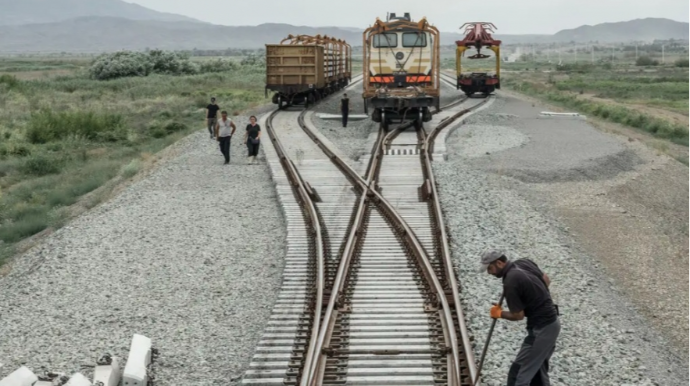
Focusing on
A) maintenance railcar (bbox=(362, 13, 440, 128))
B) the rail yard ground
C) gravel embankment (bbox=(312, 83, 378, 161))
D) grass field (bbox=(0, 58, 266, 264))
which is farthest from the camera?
maintenance railcar (bbox=(362, 13, 440, 128))

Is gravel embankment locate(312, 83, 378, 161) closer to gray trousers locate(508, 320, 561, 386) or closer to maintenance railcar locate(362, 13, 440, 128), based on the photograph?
maintenance railcar locate(362, 13, 440, 128)

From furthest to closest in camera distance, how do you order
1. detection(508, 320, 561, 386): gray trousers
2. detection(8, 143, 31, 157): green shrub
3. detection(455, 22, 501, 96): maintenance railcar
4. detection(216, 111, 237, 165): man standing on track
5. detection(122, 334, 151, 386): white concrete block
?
detection(455, 22, 501, 96): maintenance railcar < detection(8, 143, 31, 157): green shrub < detection(216, 111, 237, 165): man standing on track < detection(122, 334, 151, 386): white concrete block < detection(508, 320, 561, 386): gray trousers

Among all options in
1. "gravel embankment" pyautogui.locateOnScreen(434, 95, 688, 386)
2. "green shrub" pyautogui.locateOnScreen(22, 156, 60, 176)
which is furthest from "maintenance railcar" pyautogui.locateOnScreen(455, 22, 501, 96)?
"gravel embankment" pyautogui.locateOnScreen(434, 95, 688, 386)

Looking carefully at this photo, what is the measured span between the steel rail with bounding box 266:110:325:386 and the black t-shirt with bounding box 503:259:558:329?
2.29 metres

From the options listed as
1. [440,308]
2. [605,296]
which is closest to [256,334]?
[440,308]

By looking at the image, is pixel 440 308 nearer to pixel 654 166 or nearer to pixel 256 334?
pixel 256 334

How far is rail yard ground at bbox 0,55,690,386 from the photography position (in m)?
9.19

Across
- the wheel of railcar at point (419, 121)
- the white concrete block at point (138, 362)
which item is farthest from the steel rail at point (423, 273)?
the wheel of railcar at point (419, 121)

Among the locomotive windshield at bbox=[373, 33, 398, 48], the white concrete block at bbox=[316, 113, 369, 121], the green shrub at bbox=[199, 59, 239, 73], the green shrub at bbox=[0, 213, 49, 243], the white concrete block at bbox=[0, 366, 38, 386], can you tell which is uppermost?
the green shrub at bbox=[199, 59, 239, 73]

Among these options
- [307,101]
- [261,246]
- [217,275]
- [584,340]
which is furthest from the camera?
[307,101]

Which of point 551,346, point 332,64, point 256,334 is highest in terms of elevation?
point 332,64

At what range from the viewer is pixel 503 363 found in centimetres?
848

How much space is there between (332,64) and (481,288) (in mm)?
35988

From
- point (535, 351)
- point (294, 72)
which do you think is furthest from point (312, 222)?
point (294, 72)
